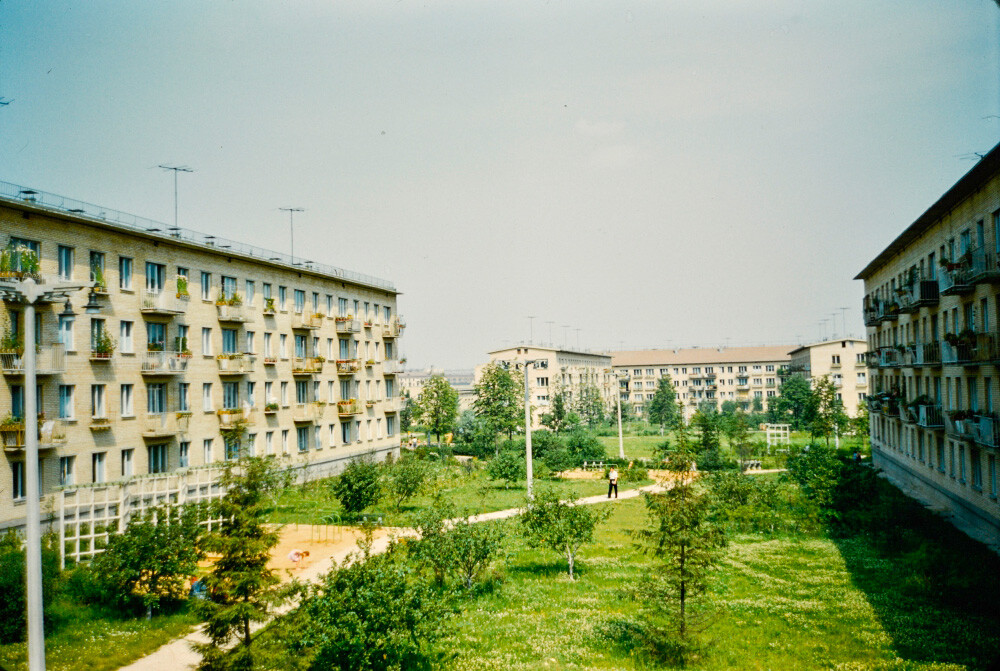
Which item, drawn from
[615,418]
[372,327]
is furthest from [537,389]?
[372,327]

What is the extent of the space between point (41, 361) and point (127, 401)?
5.57 m

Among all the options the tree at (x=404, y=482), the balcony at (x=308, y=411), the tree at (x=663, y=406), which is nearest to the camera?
the tree at (x=404, y=482)

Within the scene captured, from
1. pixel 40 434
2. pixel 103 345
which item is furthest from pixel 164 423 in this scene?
pixel 40 434

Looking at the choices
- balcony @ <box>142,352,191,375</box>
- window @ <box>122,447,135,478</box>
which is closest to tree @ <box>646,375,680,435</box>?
balcony @ <box>142,352,191,375</box>

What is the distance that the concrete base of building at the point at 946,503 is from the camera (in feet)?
77.8

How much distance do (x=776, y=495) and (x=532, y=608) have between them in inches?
635

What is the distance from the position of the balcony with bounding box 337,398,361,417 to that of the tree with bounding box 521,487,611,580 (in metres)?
26.6

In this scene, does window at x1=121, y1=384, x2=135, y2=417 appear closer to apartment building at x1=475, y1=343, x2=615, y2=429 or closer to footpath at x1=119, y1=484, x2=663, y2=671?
footpath at x1=119, y1=484, x2=663, y2=671

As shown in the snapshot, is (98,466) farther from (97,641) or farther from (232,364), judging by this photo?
(97,641)

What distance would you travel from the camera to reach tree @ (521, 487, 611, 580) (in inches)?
780

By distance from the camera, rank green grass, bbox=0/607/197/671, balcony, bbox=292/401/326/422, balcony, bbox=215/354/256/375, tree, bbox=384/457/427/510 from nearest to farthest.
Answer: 1. green grass, bbox=0/607/197/671
2. tree, bbox=384/457/427/510
3. balcony, bbox=215/354/256/375
4. balcony, bbox=292/401/326/422

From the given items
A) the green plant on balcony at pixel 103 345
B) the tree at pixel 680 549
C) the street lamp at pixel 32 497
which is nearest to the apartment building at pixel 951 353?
the tree at pixel 680 549

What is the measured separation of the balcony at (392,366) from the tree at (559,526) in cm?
3232

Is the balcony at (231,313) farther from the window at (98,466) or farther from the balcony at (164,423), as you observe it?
the window at (98,466)
